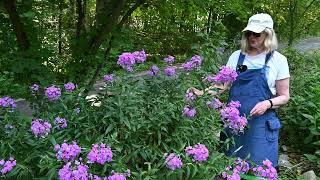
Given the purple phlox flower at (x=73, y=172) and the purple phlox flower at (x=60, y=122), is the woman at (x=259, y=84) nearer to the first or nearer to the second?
the purple phlox flower at (x=60, y=122)

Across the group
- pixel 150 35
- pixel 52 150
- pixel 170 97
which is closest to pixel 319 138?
pixel 170 97

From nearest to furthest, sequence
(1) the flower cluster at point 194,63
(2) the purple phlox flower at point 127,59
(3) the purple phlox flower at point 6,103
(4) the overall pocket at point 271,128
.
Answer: (2) the purple phlox flower at point 127,59 < (3) the purple phlox flower at point 6,103 < (1) the flower cluster at point 194,63 < (4) the overall pocket at point 271,128

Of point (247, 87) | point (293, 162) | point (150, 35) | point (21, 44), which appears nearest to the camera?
point (247, 87)

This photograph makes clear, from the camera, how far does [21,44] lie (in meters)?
3.96

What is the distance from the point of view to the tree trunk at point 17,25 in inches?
148

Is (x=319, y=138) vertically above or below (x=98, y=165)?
below

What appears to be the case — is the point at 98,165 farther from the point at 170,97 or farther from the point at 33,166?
the point at 170,97

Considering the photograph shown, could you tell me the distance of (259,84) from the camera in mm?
3283

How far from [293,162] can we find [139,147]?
288 centimetres

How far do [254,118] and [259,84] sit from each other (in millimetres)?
234

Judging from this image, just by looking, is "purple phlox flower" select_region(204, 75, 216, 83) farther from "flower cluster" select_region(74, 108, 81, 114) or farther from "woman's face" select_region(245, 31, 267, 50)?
"flower cluster" select_region(74, 108, 81, 114)

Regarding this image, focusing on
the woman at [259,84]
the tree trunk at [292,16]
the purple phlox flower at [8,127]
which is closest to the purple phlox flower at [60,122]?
the purple phlox flower at [8,127]

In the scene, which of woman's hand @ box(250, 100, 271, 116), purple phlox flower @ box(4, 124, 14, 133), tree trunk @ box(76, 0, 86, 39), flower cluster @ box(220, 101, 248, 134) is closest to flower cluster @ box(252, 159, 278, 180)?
flower cluster @ box(220, 101, 248, 134)

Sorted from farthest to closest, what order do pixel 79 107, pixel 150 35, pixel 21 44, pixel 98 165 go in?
pixel 150 35
pixel 21 44
pixel 79 107
pixel 98 165
